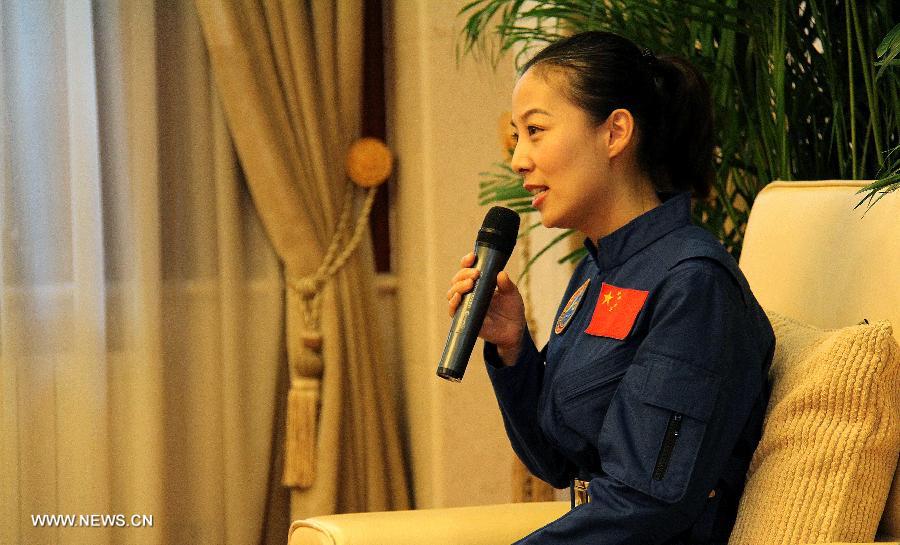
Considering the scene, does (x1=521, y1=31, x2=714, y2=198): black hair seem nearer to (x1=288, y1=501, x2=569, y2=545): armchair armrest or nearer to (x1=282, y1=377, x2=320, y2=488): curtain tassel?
(x1=288, y1=501, x2=569, y2=545): armchair armrest

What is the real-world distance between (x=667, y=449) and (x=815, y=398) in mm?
198

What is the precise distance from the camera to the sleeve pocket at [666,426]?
1.22 meters

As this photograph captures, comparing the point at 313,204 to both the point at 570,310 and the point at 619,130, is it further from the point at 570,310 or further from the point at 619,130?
the point at 619,130

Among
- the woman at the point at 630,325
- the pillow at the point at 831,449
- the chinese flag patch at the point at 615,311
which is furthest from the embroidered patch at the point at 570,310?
the pillow at the point at 831,449

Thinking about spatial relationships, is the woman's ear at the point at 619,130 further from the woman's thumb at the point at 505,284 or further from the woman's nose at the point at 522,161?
the woman's thumb at the point at 505,284

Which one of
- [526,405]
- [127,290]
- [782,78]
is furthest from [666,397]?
[127,290]

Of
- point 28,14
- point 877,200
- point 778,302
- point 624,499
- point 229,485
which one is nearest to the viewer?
point 624,499

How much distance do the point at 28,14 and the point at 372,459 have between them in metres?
1.39

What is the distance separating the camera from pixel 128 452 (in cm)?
278

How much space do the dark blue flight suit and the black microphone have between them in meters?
0.15

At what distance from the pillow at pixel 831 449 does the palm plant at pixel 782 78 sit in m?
0.54

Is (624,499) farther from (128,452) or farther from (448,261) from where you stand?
(128,452)

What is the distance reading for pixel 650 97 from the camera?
145cm

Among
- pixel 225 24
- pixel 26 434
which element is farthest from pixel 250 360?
pixel 225 24
